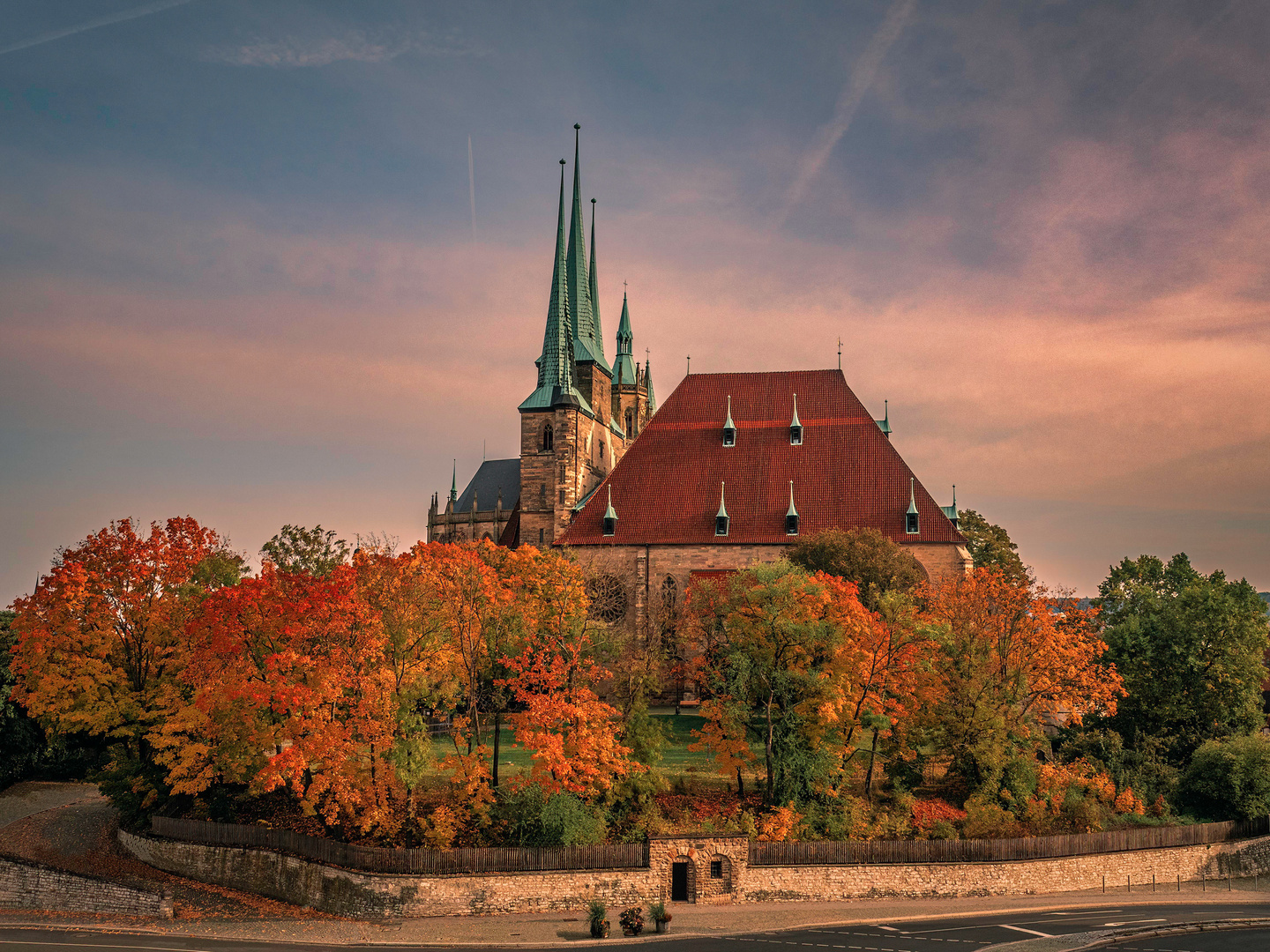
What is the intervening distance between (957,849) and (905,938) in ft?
22.1

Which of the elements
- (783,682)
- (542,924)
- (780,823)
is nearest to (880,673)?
(783,682)

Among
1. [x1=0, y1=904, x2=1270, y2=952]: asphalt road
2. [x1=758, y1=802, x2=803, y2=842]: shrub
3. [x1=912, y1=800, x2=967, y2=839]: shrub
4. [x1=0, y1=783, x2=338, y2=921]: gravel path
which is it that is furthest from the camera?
[x1=912, y1=800, x2=967, y2=839]: shrub

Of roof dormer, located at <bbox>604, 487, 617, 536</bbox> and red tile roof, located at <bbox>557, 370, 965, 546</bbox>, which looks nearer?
red tile roof, located at <bbox>557, 370, 965, 546</bbox>

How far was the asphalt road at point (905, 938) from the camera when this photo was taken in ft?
86.6

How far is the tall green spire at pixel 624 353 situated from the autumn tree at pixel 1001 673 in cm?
3990

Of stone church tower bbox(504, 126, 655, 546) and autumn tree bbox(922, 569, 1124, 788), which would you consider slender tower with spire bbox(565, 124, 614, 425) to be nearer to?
stone church tower bbox(504, 126, 655, 546)

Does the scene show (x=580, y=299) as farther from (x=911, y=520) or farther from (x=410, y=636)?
(x=410, y=636)

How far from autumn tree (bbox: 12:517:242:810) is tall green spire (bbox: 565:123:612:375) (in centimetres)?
3276

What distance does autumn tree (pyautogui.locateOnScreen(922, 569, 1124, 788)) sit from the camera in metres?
35.8

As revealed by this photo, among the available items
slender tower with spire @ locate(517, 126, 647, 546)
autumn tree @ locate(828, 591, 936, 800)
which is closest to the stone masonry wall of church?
slender tower with spire @ locate(517, 126, 647, 546)

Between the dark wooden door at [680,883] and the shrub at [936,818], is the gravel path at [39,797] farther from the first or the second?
the shrub at [936,818]

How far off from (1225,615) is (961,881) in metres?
17.2

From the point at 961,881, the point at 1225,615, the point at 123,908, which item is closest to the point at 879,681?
the point at 961,881

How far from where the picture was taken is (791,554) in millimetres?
48031
